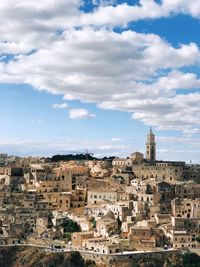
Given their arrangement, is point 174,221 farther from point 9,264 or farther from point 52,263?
point 9,264

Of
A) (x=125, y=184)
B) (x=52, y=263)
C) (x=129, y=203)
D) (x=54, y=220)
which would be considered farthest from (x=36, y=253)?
(x=125, y=184)

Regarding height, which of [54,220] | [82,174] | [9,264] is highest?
[82,174]

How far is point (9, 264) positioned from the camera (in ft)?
162

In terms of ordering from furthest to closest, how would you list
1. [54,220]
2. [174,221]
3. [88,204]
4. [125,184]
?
1. [125,184]
2. [88,204]
3. [54,220]
4. [174,221]

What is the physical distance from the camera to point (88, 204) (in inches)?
2293

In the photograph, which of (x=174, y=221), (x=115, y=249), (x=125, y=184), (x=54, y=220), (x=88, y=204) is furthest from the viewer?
(x=125, y=184)

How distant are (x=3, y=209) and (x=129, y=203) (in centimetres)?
1083

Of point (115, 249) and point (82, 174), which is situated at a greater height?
point (82, 174)

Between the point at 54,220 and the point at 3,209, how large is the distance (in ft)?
16.8

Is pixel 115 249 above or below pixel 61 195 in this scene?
below

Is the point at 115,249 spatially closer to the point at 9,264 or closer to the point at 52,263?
the point at 52,263

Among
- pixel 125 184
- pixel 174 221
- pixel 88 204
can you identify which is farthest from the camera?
pixel 125 184

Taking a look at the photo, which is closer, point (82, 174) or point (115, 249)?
point (115, 249)

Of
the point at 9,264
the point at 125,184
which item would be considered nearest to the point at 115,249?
the point at 9,264
